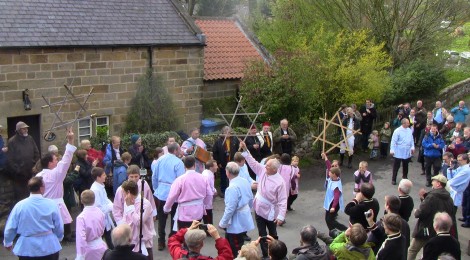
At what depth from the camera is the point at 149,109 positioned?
17172mm

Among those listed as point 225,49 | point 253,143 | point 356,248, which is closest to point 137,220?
point 356,248

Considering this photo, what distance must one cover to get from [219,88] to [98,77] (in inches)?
188

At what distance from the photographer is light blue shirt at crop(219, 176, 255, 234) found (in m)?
9.38

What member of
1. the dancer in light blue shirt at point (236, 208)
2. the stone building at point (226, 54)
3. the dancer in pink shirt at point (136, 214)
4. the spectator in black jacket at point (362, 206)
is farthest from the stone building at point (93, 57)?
the spectator in black jacket at point (362, 206)

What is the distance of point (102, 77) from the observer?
54.1 ft

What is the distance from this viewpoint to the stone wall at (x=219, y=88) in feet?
64.2

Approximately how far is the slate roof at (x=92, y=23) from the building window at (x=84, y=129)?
6.94 ft

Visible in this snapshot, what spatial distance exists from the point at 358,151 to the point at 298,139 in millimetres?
2324

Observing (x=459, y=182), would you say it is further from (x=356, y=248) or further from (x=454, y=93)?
(x=454, y=93)

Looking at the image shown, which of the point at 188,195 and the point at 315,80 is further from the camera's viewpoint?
the point at 315,80

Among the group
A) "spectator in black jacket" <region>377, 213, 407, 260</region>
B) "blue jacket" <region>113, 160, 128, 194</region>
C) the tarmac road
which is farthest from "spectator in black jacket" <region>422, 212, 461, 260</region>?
"blue jacket" <region>113, 160, 128, 194</region>

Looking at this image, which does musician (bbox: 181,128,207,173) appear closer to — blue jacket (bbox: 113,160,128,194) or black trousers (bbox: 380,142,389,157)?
blue jacket (bbox: 113,160,128,194)

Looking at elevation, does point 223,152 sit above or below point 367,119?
below

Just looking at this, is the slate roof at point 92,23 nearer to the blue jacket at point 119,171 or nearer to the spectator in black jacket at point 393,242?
the blue jacket at point 119,171
